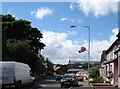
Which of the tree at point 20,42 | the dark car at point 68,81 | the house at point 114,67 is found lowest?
the dark car at point 68,81

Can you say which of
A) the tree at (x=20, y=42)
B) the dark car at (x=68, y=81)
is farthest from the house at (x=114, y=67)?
the tree at (x=20, y=42)

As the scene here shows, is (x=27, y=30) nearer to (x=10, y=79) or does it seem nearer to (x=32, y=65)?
(x=32, y=65)

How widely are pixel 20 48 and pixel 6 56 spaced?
171 inches

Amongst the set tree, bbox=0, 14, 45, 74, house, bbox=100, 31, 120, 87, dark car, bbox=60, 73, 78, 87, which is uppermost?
tree, bbox=0, 14, 45, 74

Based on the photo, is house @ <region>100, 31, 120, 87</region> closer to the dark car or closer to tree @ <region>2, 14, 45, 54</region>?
the dark car

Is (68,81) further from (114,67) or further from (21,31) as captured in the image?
(21,31)

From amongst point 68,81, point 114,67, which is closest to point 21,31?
point 68,81

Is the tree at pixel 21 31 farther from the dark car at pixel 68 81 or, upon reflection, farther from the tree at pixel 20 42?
the dark car at pixel 68 81

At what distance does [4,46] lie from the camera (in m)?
49.9

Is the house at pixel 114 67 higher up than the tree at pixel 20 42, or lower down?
lower down

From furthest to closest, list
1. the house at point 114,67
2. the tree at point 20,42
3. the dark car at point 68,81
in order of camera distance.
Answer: the tree at point 20,42
the dark car at point 68,81
the house at point 114,67

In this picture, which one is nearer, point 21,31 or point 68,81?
point 68,81

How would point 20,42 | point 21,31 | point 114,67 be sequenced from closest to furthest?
point 114,67 → point 20,42 → point 21,31

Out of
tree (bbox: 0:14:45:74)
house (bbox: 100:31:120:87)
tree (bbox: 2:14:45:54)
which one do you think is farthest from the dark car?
tree (bbox: 2:14:45:54)
